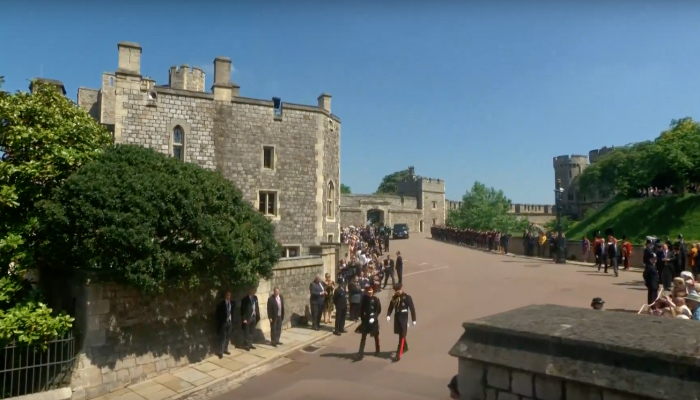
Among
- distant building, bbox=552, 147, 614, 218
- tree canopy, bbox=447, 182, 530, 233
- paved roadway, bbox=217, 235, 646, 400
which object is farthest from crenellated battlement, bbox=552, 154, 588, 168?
paved roadway, bbox=217, 235, 646, 400

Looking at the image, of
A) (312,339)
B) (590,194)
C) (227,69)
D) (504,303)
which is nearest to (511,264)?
(504,303)

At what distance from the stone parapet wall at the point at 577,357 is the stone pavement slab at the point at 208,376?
6.73 meters

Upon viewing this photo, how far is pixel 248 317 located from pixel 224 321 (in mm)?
661

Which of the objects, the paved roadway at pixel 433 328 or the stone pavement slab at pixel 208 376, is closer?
the paved roadway at pixel 433 328

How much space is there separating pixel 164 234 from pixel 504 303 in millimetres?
9972

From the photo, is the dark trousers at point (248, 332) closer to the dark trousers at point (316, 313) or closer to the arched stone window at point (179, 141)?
the dark trousers at point (316, 313)

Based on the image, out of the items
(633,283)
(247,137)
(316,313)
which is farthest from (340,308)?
(633,283)

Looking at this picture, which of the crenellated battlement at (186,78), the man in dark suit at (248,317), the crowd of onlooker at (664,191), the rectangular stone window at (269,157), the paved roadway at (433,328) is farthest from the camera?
the crowd of onlooker at (664,191)

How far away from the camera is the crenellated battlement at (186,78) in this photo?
1126 inches

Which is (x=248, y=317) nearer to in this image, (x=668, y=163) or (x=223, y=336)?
(x=223, y=336)

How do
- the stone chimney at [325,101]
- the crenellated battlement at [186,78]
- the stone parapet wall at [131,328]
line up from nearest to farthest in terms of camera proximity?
the stone parapet wall at [131,328] → the stone chimney at [325,101] → the crenellated battlement at [186,78]

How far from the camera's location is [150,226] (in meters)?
9.92

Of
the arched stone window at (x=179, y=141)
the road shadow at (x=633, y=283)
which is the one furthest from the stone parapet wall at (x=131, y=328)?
the road shadow at (x=633, y=283)

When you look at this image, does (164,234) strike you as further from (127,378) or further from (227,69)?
(227,69)
